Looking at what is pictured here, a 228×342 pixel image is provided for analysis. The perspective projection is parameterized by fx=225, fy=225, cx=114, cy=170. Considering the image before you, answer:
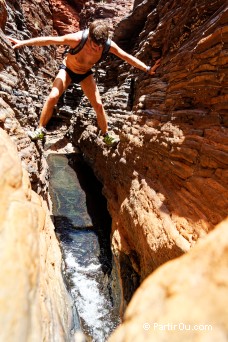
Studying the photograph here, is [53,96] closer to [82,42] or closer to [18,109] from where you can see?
[82,42]

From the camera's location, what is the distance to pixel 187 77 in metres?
4.90

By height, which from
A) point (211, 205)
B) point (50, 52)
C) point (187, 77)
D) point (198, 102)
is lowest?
point (211, 205)

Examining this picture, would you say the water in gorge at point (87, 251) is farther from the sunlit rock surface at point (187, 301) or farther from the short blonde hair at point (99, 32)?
the short blonde hair at point (99, 32)

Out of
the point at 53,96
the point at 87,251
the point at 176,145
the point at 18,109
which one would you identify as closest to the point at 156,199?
the point at 176,145

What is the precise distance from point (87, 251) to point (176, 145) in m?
5.35

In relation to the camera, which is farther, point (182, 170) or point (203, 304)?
point (182, 170)

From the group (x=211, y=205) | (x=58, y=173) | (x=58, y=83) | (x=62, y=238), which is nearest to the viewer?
(x=211, y=205)

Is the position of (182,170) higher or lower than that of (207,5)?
lower

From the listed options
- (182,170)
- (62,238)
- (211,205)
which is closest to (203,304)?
(211,205)

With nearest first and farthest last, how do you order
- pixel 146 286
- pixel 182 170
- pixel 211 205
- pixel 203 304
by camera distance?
1. pixel 203 304
2. pixel 146 286
3. pixel 211 205
4. pixel 182 170

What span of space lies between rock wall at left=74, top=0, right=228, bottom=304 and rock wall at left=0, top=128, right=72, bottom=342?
84.7 inches

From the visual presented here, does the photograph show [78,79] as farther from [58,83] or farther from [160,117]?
[160,117]

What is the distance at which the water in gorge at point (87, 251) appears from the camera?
6251mm

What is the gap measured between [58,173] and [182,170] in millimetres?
10630
